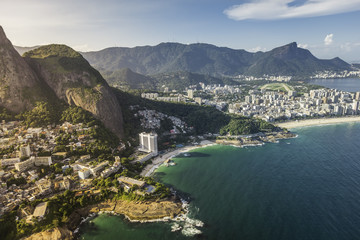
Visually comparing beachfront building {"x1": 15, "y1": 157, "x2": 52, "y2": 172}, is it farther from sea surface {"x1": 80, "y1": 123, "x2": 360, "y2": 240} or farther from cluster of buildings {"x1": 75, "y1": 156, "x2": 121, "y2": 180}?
sea surface {"x1": 80, "y1": 123, "x2": 360, "y2": 240}

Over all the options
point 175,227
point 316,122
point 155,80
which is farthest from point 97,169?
point 155,80

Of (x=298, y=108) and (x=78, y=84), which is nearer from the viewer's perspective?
(x=78, y=84)

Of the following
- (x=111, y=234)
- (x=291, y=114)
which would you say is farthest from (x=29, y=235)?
(x=291, y=114)

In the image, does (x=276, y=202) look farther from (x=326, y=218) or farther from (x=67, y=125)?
(x=67, y=125)

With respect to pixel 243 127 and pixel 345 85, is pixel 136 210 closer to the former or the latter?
pixel 243 127

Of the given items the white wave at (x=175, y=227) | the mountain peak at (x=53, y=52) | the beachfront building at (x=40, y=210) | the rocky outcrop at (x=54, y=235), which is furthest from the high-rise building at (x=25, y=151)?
the mountain peak at (x=53, y=52)

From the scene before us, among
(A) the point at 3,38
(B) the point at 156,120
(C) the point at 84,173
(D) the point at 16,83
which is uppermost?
(A) the point at 3,38

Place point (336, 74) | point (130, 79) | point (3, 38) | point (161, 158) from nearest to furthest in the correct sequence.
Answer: point (161, 158) < point (3, 38) < point (130, 79) < point (336, 74)

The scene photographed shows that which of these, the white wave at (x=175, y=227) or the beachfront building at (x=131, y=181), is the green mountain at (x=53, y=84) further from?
the white wave at (x=175, y=227)
